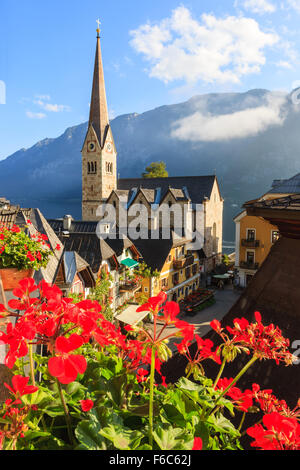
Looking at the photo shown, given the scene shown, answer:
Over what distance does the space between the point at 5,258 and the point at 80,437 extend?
3134mm

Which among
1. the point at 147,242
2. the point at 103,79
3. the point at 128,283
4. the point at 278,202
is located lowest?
the point at 128,283

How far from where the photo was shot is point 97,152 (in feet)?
167

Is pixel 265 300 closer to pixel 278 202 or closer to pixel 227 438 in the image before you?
pixel 278 202

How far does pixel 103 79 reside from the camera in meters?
52.2

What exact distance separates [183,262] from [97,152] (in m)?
29.7

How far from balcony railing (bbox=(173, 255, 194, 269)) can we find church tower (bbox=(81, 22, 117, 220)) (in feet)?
80.0

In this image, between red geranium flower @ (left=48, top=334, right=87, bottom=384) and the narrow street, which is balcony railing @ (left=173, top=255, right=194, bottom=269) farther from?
red geranium flower @ (left=48, top=334, right=87, bottom=384)

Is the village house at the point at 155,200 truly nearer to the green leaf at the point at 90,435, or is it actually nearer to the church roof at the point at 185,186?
the church roof at the point at 185,186

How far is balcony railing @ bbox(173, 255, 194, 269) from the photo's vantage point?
29.3m

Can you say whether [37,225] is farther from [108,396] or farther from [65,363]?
[65,363]

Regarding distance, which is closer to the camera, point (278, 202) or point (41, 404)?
point (41, 404)

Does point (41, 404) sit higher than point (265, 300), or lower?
lower

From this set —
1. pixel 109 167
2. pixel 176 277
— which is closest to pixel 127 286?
pixel 176 277
